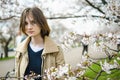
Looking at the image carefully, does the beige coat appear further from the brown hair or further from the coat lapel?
the brown hair

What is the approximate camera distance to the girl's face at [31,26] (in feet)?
10.5

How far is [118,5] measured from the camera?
4863 mm

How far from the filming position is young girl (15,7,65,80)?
3234 millimetres

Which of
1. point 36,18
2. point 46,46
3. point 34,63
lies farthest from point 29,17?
point 34,63

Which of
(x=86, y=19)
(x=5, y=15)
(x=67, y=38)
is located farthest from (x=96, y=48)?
(x=5, y=15)

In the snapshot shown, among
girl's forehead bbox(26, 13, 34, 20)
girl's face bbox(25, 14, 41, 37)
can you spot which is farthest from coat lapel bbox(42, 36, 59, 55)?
girl's forehead bbox(26, 13, 34, 20)

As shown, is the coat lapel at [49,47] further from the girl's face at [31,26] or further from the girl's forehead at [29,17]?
the girl's forehead at [29,17]

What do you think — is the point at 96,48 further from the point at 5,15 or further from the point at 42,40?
the point at 5,15

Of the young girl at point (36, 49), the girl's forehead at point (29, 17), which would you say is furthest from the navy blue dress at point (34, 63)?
the girl's forehead at point (29, 17)

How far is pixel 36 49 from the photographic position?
3.33 m

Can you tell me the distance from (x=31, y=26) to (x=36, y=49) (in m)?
0.25

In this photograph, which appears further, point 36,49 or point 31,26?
point 36,49

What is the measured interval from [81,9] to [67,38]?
614 centimetres

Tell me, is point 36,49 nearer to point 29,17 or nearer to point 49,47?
point 49,47
